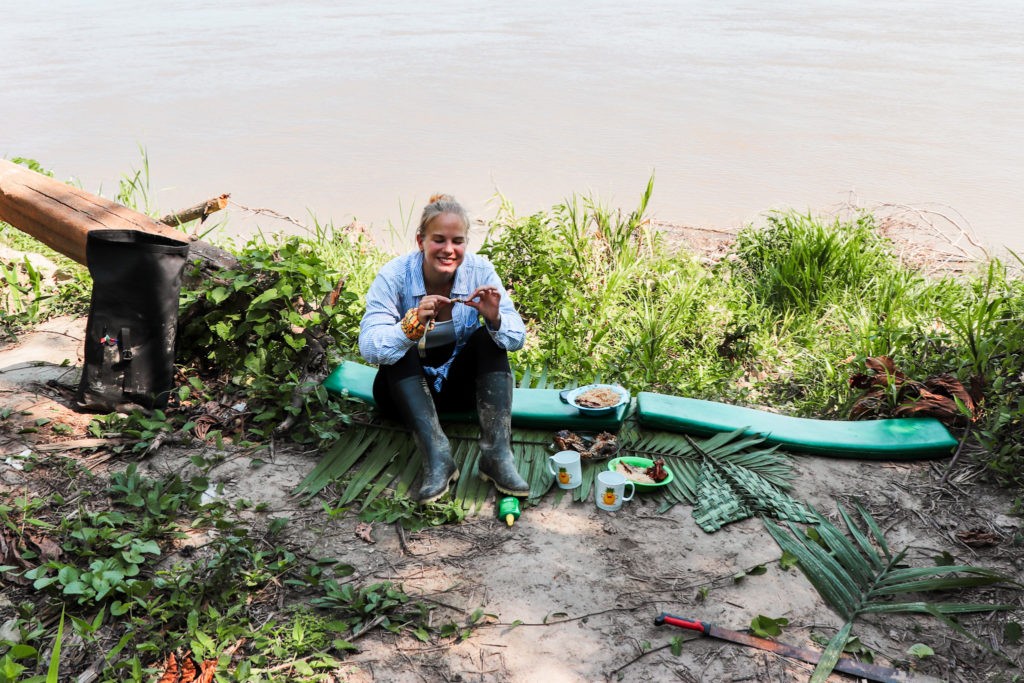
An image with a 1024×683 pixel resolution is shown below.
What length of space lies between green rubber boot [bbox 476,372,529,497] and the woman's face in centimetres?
45

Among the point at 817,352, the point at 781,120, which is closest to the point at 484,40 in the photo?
the point at 781,120

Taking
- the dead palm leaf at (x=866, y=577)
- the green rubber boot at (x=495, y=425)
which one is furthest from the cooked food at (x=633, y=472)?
the dead palm leaf at (x=866, y=577)

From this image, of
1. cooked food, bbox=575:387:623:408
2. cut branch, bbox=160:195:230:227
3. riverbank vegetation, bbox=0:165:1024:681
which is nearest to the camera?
riverbank vegetation, bbox=0:165:1024:681

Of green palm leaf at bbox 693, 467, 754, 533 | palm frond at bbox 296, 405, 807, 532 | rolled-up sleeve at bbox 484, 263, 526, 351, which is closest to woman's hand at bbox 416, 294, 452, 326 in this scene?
rolled-up sleeve at bbox 484, 263, 526, 351

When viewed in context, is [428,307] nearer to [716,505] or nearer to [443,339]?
[443,339]

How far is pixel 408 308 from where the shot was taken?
325cm

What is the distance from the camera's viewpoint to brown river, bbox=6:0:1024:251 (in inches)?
262

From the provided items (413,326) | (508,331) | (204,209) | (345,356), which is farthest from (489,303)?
(204,209)

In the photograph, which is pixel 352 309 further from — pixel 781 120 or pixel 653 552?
pixel 781 120

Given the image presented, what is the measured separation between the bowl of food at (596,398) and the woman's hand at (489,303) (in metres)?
0.55

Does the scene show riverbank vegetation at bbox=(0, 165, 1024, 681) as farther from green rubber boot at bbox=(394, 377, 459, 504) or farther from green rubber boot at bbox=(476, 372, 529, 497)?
green rubber boot at bbox=(476, 372, 529, 497)

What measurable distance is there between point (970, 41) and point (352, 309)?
9208 mm

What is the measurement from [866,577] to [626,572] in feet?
2.41

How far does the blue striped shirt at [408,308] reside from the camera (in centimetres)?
307
